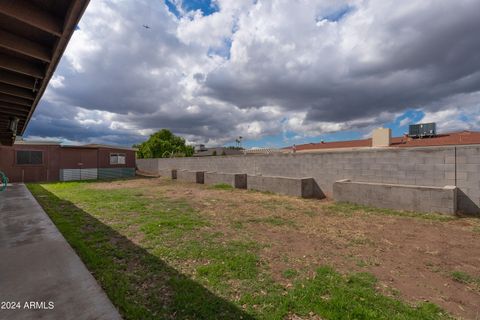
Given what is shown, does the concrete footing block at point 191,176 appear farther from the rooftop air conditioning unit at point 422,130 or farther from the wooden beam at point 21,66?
the rooftop air conditioning unit at point 422,130

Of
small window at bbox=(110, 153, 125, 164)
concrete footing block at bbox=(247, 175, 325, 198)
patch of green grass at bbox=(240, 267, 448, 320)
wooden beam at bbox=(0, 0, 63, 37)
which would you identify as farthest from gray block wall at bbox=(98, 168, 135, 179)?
patch of green grass at bbox=(240, 267, 448, 320)

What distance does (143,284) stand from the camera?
2.82 meters

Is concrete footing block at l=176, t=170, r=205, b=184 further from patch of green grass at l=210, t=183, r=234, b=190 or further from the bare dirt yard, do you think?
the bare dirt yard

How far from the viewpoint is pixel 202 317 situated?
2.23 m

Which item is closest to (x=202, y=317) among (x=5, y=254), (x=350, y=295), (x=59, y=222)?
(x=350, y=295)

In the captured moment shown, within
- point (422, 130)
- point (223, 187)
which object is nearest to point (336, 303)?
point (223, 187)

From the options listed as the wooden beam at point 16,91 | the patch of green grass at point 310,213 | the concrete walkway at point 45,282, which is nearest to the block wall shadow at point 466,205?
Result: the patch of green grass at point 310,213

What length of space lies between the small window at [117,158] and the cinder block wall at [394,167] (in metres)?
16.3

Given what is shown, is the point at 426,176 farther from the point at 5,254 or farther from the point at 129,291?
the point at 5,254

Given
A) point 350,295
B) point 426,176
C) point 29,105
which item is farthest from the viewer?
point 426,176

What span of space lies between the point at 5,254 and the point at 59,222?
2.10m

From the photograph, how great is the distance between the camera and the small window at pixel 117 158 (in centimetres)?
2195

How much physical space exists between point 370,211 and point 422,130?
66.7ft

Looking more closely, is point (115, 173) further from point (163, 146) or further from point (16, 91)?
point (16, 91)
